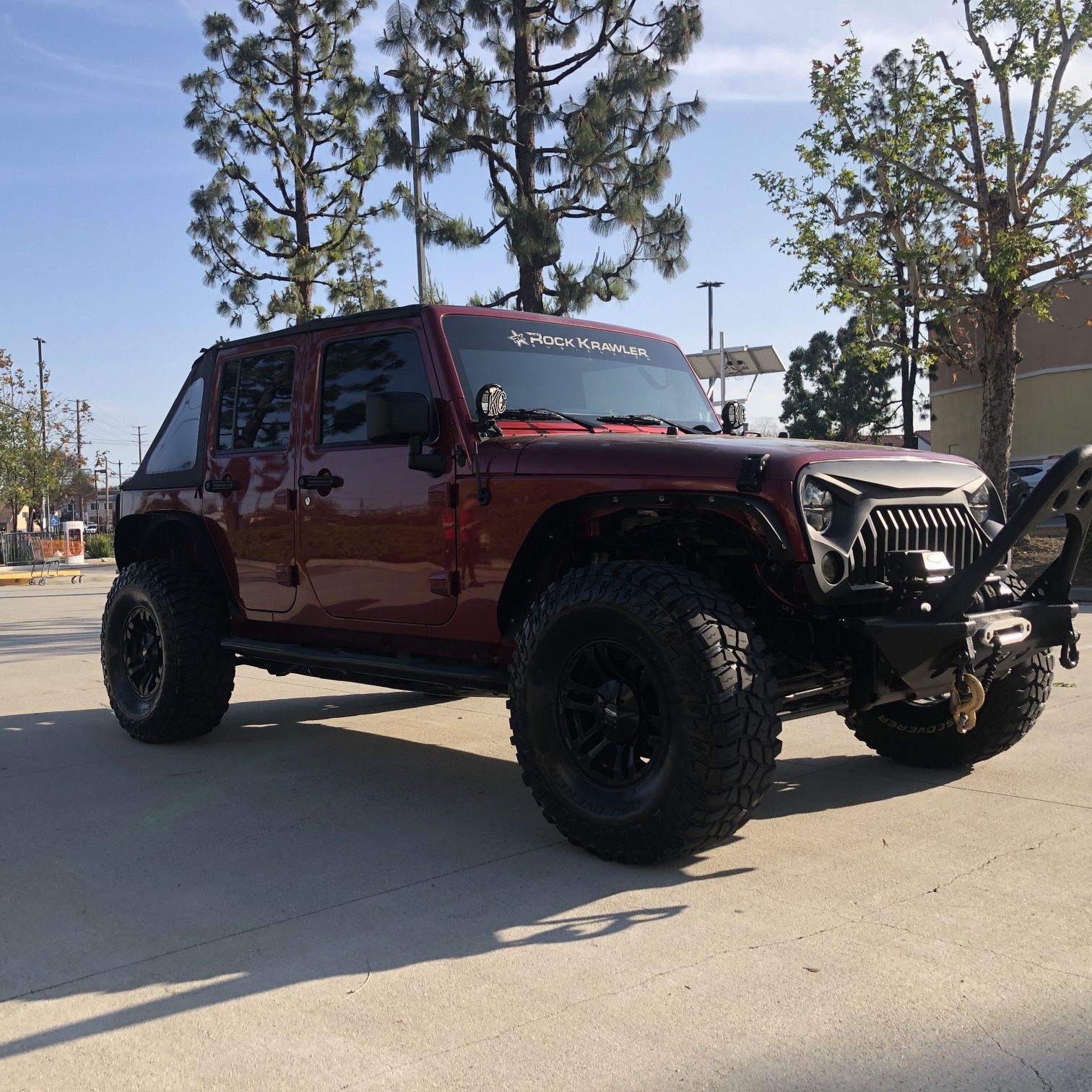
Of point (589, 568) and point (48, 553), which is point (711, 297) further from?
point (589, 568)

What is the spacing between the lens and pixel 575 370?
5297 mm

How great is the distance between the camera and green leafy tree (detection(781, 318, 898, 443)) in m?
43.6

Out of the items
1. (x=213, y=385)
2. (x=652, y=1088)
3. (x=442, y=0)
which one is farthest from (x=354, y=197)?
(x=652, y=1088)

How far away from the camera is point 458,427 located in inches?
185

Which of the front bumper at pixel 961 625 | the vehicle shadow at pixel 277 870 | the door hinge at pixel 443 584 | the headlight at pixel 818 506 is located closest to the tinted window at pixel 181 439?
the vehicle shadow at pixel 277 870

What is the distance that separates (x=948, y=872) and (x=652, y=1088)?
1731 mm

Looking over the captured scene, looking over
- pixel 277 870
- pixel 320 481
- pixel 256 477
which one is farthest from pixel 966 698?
pixel 256 477

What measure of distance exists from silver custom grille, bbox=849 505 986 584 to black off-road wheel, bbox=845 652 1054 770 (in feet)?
2.32

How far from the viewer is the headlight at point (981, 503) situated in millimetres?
4523

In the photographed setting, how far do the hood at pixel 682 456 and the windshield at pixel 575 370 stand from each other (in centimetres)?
49

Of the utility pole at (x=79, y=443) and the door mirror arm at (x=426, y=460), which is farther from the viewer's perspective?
the utility pole at (x=79, y=443)

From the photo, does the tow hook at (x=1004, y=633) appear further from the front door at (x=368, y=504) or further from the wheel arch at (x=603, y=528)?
the front door at (x=368, y=504)

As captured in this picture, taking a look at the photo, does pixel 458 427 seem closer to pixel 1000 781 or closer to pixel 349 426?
pixel 349 426

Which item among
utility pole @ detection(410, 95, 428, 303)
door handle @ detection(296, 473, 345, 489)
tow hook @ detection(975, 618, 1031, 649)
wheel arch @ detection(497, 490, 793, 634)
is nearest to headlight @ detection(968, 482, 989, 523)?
tow hook @ detection(975, 618, 1031, 649)
